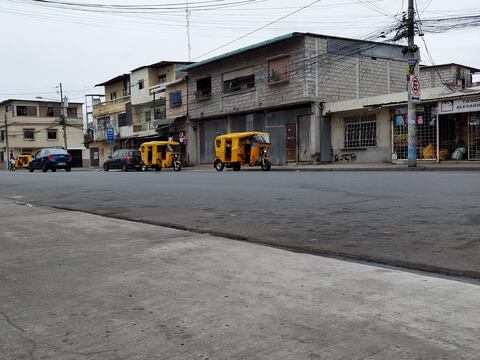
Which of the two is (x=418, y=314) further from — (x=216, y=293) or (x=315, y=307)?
(x=216, y=293)

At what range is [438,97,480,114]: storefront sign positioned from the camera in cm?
2217

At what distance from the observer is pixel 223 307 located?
3666 mm

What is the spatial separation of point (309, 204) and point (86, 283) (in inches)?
224

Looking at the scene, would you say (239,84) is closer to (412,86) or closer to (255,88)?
(255,88)

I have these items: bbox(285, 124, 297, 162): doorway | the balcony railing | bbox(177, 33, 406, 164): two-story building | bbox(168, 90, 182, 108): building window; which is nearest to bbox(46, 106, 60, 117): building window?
the balcony railing

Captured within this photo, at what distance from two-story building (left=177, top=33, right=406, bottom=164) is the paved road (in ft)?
55.4

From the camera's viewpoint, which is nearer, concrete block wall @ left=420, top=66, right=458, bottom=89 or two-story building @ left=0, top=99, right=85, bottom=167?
concrete block wall @ left=420, top=66, right=458, bottom=89

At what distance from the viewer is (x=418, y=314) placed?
Result: 344cm

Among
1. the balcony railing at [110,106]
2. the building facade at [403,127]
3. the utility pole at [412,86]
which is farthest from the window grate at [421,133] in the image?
the balcony railing at [110,106]

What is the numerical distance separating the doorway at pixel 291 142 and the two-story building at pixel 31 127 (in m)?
44.9

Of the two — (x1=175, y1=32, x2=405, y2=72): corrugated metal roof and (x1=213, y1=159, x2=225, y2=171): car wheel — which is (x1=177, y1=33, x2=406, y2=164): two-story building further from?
(x1=213, y1=159, x2=225, y2=171): car wheel

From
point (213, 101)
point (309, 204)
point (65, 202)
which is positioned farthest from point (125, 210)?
point (213, 101)

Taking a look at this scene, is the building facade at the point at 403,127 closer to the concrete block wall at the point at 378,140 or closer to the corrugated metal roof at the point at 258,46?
the concrete block wall at the point at 378,140

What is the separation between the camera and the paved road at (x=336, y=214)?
5.54 metres
